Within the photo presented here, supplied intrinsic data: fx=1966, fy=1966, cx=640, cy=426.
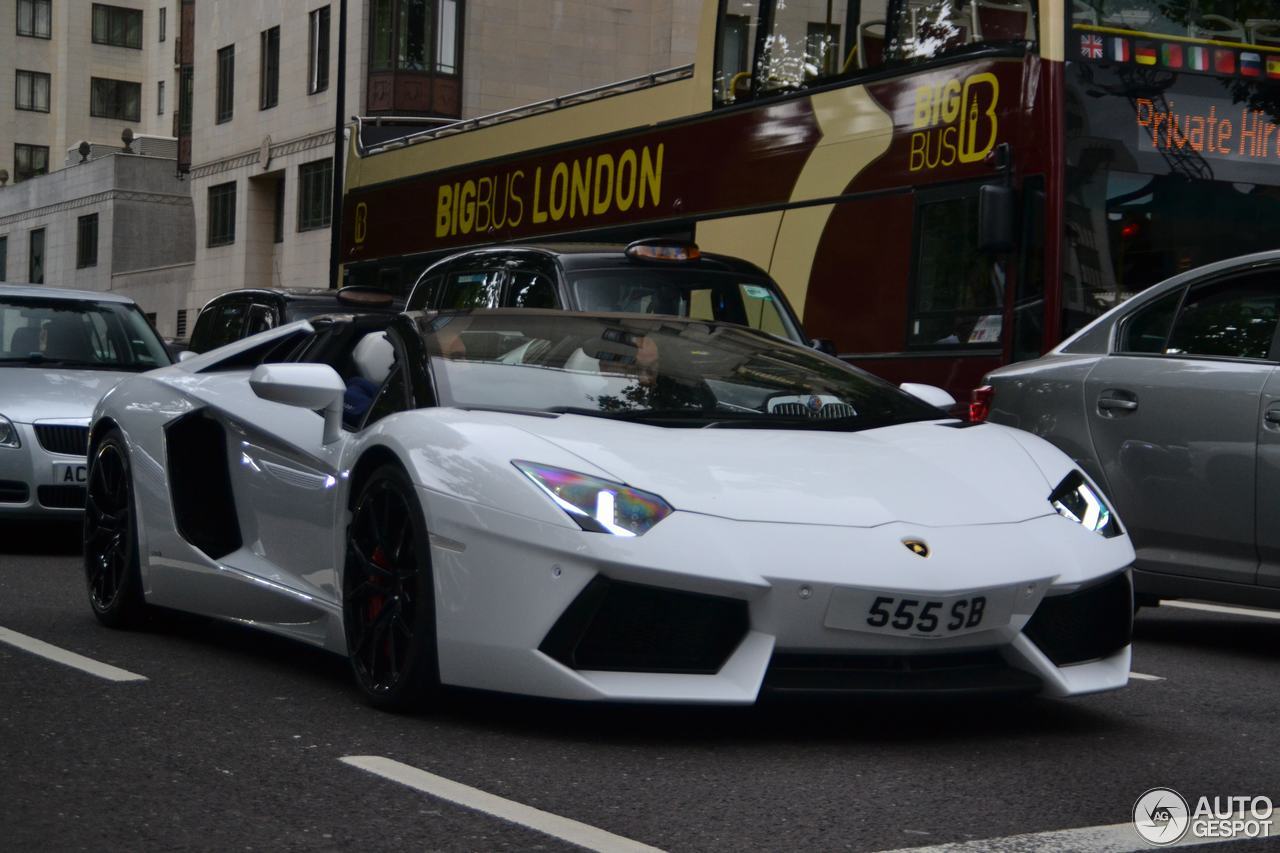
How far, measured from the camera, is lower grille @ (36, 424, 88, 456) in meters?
10.4

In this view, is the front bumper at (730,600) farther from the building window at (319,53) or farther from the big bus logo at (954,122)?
the building window at (319,53)

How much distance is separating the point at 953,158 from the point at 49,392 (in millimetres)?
5154

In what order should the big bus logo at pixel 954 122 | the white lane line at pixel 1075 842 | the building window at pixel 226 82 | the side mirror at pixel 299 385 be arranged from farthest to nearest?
the building window at pixel 226 82
the big bus logo at pixel 954 122
the side mirror at pixel 299 385
the white lane line at pixel 1075 842

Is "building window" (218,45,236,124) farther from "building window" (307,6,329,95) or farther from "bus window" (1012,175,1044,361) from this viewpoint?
"bus window" (1012,175,1044,361)

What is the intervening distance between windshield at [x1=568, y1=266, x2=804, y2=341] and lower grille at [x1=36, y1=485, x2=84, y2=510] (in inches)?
111

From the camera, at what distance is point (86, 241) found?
62031 mm

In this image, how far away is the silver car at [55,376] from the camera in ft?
33.7

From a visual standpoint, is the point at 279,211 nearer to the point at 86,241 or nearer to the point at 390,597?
the point at 86,241

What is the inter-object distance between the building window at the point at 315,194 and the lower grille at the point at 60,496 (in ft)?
111

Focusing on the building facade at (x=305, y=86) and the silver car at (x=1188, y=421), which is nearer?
the silver car at (x=1188, y=421)

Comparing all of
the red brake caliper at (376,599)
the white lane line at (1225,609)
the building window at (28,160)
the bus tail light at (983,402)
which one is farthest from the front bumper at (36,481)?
the building window at (28,160)

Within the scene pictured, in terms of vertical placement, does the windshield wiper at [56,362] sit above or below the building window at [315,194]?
below

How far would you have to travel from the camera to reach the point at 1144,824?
3975 mm

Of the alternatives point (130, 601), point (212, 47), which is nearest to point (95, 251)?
point (212, 47)
